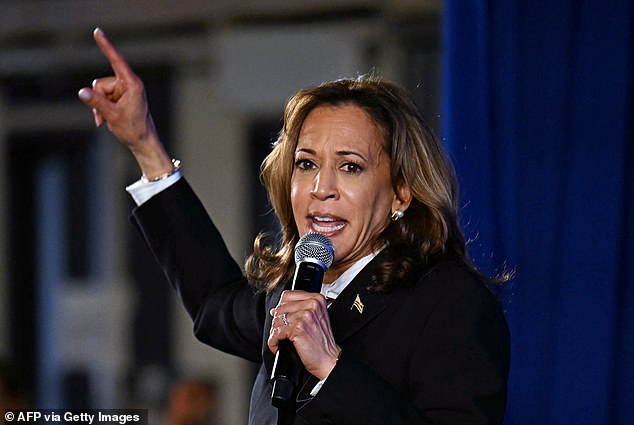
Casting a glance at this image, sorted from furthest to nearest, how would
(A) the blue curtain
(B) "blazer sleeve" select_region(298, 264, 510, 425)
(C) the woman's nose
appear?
1. (A) the blue curtain
2. (C) the woman's nose
3. (B) "blazer sleeve" select_region(298, 264, 510, 425)

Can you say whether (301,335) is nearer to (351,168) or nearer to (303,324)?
(303,324)

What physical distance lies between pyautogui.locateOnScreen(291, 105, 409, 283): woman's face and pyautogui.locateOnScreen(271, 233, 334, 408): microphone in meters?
0.07

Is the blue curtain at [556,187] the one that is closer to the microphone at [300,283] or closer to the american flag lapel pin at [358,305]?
the american flag lapel pin at [358,305]

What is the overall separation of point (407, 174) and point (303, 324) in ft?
1.36

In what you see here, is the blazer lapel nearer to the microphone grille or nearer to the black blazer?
the black blazer

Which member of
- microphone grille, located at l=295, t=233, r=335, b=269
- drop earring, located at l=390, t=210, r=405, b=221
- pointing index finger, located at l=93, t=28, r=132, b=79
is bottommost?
microphone grille, located at l=295, t=233, r=335, b=269

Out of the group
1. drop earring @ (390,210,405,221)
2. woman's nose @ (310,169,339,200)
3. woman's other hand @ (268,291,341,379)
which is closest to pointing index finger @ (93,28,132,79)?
woman's nose @ (310,169,339,200)

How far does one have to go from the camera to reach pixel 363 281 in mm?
1799

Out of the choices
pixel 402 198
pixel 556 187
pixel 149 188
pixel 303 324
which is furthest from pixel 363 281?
pixel 149 188

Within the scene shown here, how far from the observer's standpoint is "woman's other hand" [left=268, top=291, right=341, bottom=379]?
4.96 ft

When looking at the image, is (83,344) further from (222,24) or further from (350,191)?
(350,191)

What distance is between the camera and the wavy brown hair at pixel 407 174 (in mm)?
1786

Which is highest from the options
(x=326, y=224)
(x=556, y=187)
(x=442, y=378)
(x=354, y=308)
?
(x=556, y=187)

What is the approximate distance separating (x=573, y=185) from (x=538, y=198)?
7 centimetres
